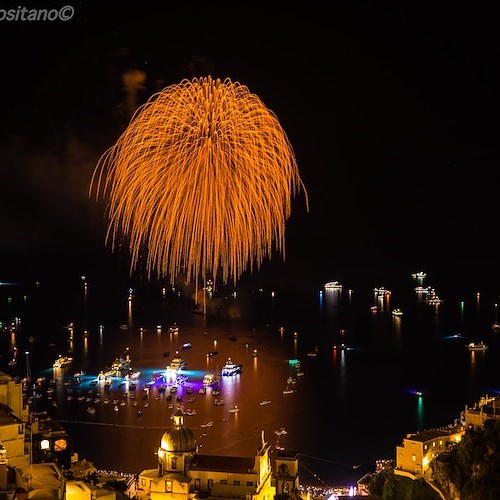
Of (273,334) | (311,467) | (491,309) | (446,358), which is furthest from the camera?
(491,309)

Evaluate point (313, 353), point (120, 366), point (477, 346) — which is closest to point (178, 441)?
point (120, 366)

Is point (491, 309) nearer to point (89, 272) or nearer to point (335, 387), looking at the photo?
point (335, 387)

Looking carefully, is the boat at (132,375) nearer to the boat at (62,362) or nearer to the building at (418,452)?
the boat at (62,362)

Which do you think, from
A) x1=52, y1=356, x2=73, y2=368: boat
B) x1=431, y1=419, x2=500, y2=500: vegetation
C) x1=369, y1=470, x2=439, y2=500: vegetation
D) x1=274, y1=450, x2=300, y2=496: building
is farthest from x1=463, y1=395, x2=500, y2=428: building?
x1=52, y1=356, x2=73, y2=368: boat

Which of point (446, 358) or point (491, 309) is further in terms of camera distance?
point (491, 309)

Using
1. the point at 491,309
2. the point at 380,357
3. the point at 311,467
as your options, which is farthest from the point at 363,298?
the point at 311,467
